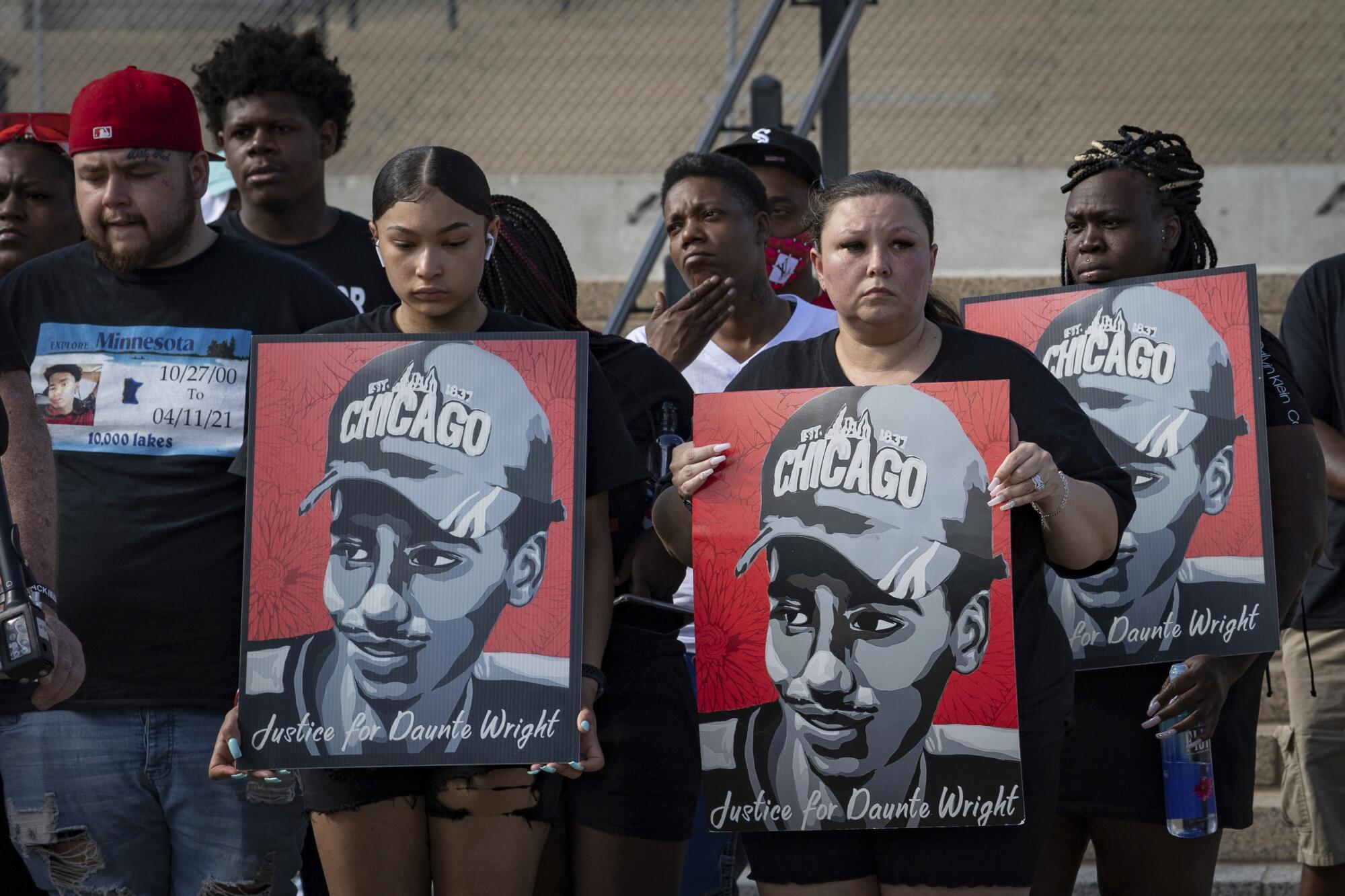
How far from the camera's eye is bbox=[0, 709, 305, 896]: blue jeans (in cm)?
307

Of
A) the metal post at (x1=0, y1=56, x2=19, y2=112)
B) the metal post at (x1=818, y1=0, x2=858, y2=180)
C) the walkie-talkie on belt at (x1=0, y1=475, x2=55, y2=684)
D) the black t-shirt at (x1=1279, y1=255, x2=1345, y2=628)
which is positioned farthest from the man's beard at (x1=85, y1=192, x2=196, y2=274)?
the metal post at (x1=0, y1=56, x2=19, y2=112)

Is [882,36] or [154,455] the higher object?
[882,36]

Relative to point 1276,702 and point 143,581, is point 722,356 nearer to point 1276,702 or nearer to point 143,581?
point 143,581

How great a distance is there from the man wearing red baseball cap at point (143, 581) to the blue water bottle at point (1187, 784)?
1.72m

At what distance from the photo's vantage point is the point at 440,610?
2701mm

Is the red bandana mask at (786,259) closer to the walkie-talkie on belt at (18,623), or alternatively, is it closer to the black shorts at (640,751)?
the black shorts at (640,751)

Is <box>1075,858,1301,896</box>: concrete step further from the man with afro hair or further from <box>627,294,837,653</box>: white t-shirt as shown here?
the man with afro hair

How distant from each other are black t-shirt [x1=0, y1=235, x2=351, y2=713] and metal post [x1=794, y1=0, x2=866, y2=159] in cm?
363

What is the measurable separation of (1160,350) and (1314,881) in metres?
1.69

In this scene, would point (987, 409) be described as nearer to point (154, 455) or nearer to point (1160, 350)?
point (1160, 350)

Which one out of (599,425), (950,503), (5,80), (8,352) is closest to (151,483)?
(8,352)

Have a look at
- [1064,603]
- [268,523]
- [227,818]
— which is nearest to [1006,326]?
[1064,603]

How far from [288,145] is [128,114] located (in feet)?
4.63

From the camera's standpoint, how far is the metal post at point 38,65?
9.27 meters
